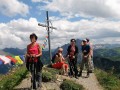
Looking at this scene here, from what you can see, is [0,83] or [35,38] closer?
[35,38]

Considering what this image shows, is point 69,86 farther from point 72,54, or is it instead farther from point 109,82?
point 109,82

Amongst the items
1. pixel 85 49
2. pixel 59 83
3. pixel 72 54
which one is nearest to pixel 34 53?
pixel 59 83

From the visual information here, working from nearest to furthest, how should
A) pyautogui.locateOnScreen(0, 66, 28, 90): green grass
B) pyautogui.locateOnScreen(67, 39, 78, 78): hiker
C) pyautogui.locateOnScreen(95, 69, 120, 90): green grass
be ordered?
pyautogui.locateOnScreen(0, 66, 28, 90): green grass < pyautogui.locateOnScreen(95, 69, 120, 90): green grass < pyautogui.locateOnScreen(67, 39, 78, 78): hiker

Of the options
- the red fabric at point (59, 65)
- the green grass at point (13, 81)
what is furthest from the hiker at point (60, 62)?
the green grass at point (13, 81)

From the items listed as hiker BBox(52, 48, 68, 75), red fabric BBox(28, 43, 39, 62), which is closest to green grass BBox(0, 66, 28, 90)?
hiker BBox(52, 48, 68, 75)

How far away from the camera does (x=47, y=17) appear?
963 inches

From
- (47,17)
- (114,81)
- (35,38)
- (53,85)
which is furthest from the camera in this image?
(47,17)

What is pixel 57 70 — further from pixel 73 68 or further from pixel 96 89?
pixel 96 89

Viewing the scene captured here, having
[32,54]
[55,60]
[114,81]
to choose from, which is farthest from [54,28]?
[32,54]

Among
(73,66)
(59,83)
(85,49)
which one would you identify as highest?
(85,49)

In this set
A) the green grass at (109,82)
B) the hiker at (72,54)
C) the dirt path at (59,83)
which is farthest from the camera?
the hiker at (72,54)

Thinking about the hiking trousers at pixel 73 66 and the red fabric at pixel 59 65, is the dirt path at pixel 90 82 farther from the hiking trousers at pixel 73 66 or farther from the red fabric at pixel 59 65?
the red fabric at pixel 59 65

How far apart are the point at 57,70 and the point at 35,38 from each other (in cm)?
661

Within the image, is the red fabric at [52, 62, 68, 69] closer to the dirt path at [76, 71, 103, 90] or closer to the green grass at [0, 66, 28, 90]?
the dirt path at [76, 71, 103, 90]
